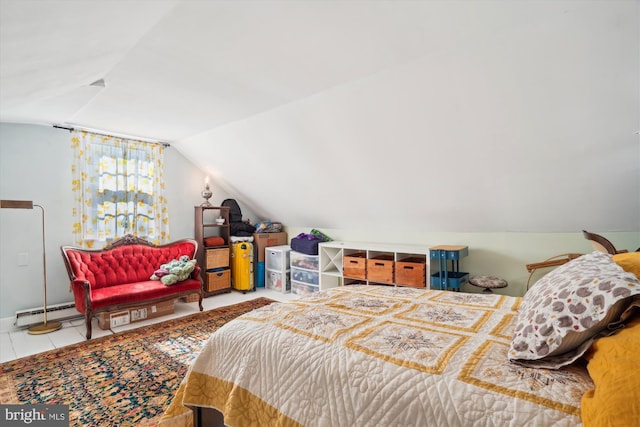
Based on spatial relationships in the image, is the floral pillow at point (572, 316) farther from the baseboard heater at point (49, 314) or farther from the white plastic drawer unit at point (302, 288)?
the baseboard heater at point (49, 314)

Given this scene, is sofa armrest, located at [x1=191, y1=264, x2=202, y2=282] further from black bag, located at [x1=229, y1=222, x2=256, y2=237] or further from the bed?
the bed

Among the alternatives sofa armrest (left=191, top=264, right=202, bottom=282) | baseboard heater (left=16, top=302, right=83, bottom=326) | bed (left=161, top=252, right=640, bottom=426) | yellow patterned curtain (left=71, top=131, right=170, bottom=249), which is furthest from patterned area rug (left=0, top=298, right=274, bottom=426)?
yellow patterned curtain (left=71, top=131, right=170, bottom=249)

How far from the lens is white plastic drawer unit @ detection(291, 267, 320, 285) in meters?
4.89

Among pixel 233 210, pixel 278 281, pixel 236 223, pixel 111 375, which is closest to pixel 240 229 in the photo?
pixel 236 223

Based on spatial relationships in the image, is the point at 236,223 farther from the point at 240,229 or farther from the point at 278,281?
the point at 278,281

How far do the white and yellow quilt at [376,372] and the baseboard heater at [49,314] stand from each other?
3245 millimetres

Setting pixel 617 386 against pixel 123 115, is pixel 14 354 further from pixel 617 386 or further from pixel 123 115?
pixel 617 386

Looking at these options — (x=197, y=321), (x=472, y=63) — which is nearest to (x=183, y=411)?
(x=197, y=321)

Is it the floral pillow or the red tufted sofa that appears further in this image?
the red tufted sofa

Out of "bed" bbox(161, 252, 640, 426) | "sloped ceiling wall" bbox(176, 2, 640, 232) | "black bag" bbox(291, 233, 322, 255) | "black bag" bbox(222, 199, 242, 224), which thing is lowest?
"bed" bbox(161, 252, 640, 426)

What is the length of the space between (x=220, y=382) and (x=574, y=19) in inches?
109

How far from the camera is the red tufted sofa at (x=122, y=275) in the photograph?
140 inches

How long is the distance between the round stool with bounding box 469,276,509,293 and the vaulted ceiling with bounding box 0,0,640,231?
58 cm

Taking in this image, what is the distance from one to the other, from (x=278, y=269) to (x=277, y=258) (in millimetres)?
184
